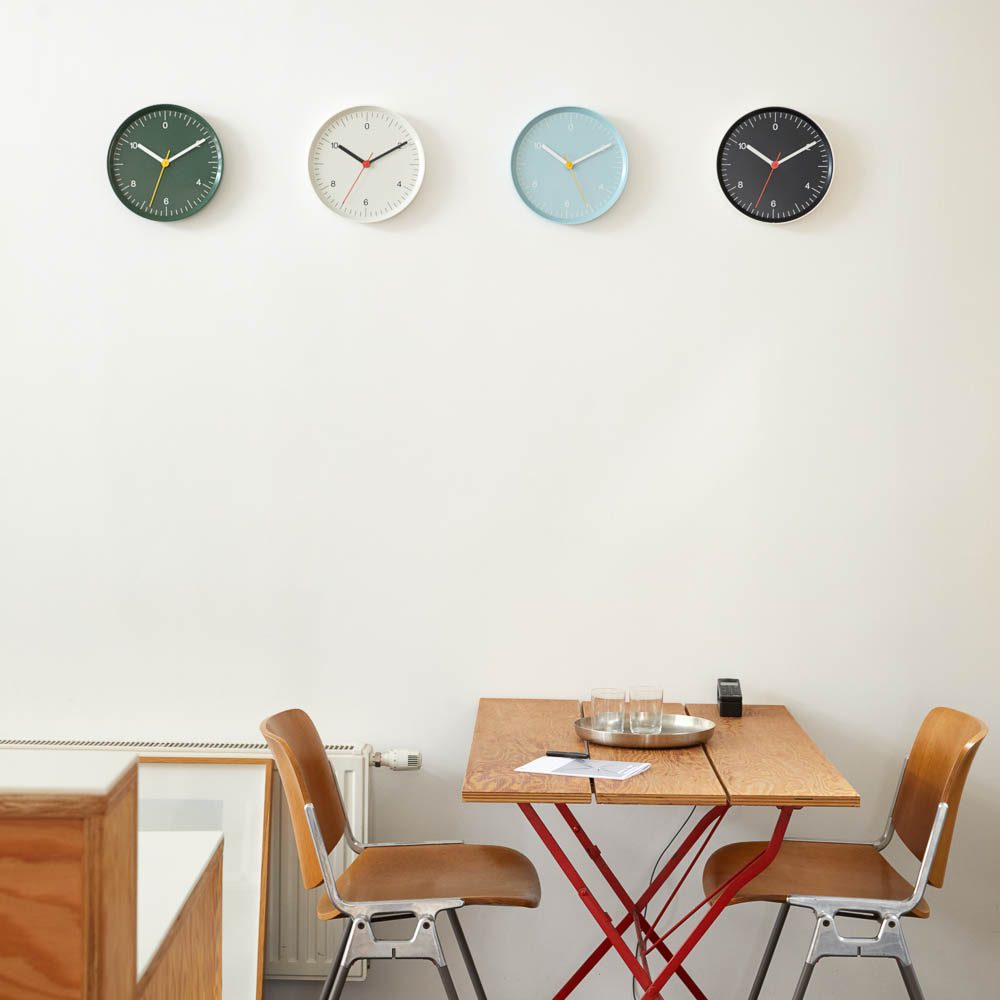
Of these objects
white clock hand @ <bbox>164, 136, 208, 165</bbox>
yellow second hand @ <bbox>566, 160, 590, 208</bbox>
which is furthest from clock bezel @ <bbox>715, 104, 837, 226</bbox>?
white clock hand @ <bbox>164, 136, 208, 165</bbox>

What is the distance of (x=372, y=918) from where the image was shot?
217 centimetres

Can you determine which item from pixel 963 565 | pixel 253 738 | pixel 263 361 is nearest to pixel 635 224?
pixel 263 361

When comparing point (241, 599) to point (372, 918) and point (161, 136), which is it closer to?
point (372, 918)

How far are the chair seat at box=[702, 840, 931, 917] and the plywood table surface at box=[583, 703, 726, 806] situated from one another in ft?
1.08

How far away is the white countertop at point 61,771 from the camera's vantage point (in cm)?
79

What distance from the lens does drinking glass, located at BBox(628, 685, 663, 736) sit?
241 centimetres

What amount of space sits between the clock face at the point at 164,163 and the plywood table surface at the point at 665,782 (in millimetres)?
1827

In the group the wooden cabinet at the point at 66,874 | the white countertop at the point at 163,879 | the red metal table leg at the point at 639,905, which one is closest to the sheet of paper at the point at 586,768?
the red metal table leg at the point at 639,905

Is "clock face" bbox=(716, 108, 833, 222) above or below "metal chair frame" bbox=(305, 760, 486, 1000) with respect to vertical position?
above

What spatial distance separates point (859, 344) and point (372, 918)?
6.36 ft

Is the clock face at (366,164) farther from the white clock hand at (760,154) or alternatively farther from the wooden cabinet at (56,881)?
the wooden cabinet at (56,881)

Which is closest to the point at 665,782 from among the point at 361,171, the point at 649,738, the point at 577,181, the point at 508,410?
the point at 649,738

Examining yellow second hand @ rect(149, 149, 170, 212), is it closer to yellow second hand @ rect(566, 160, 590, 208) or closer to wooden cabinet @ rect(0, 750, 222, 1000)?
yellow second hand @ rect(566, 160, 590, 208)

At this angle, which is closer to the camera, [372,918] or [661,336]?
[372,918]
